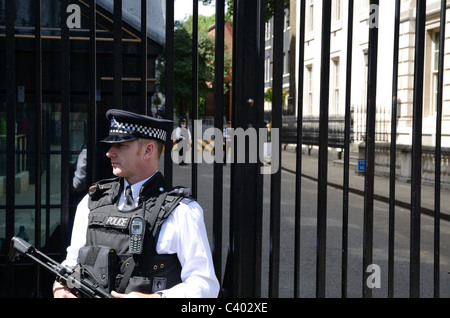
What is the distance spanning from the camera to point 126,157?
97.7 inches

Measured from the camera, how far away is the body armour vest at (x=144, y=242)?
7.67 feet

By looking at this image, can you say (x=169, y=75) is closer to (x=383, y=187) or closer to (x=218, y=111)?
(x=218, y=111)

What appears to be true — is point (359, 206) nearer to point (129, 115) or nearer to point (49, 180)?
point (49, 180)

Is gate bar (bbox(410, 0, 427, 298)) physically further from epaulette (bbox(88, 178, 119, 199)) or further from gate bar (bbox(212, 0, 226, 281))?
epaulette (bbox(88, 178, 119, 199))

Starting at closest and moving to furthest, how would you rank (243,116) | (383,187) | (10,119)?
(10,119), (243,116), (383,187)

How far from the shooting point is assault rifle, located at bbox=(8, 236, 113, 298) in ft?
7.42

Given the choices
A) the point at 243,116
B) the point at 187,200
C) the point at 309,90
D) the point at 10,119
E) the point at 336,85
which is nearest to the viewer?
the point at 187,200

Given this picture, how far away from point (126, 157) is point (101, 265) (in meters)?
0.44

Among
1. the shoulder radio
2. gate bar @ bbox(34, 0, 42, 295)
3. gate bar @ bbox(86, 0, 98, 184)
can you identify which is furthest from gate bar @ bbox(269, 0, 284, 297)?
gate bar @ bbox(34, 0, 42, 295)

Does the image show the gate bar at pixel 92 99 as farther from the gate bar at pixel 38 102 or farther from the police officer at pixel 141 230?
the police officer at pixel 141 230

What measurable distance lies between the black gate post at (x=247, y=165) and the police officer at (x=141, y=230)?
679 mm

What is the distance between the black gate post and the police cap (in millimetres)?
700

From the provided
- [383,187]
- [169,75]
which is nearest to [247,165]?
[169,75]

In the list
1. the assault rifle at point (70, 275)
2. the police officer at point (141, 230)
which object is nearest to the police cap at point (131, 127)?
the police officer at point (141, 230)
